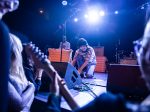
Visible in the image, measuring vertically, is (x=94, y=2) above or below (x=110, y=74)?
above

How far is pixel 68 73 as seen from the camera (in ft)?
14.1

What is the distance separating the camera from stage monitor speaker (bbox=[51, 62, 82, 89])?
4.24 meters

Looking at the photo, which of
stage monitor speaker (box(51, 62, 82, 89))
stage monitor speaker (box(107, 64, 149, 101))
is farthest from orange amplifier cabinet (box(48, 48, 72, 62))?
stage monitor speaker (box(107, 64, 149, 101))

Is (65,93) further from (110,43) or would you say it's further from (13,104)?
(110,43)

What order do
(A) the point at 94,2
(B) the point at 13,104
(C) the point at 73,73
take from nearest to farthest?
(B) the point at 13,104
(C) the point at 73,73
(A) the point at 94,2

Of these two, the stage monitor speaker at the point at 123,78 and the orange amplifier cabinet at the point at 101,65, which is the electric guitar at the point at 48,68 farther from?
the orange amplifier cabinet at the point at 101,65

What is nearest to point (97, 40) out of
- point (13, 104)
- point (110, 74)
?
point (110, 74)

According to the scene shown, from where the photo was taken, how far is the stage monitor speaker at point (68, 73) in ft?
13.9

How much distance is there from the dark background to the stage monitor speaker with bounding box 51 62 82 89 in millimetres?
9600

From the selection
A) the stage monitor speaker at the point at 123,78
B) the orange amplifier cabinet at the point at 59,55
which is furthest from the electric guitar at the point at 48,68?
the orange amplifier cabinet at the point at 59,55

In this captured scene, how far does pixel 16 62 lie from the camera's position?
2115 millimetres

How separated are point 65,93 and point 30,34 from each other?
48.4 feet

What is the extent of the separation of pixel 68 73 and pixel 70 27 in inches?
452

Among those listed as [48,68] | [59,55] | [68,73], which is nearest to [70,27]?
[59,55]
